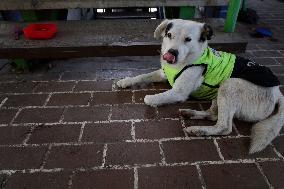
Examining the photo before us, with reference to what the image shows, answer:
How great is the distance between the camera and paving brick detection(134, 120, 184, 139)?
8.76 ft

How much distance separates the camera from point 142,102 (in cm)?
318

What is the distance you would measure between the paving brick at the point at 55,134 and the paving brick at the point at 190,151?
0.89 meters

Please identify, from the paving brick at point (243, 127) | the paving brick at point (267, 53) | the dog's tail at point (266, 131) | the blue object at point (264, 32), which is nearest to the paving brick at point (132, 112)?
the paving brick at point (243, 127)

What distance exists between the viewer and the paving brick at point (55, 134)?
8.53 feet

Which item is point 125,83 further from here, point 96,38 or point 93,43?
point 96,38

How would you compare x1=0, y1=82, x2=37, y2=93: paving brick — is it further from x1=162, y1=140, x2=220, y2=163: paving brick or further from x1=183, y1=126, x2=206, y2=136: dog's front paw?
x1=183, y1=126, x2=206, y2=136: dog's front paw

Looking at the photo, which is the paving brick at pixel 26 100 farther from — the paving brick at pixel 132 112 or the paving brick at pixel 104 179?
the paving brick at pixel 104 179

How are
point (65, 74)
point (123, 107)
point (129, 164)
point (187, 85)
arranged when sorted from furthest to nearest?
point (65, 74) < point (123, 107) < point (187, 85) < point (129, 164)

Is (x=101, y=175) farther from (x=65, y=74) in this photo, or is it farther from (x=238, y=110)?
(x=65, y=74)

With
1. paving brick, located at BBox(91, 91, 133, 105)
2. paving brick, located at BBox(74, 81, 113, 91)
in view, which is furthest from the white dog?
paving brick, located at BBox(74, 81, 113, 91)

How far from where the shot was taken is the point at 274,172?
2318 mm

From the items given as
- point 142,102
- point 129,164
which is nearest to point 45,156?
point 129,164

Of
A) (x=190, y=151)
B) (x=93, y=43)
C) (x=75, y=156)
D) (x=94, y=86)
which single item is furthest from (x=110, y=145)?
(x=93, y=43)

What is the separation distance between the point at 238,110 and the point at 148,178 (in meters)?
1.14
